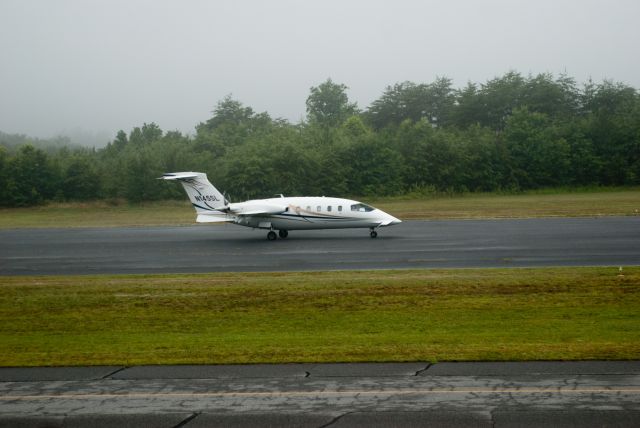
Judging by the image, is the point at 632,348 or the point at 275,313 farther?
the point at 275,313

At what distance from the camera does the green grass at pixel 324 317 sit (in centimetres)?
1420

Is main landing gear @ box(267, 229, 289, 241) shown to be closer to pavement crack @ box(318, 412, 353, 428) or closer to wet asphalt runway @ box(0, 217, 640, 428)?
wet asphalt runway @ box(0, 217, 640, 428)

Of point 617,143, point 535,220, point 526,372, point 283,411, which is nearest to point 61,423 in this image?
point 283,411

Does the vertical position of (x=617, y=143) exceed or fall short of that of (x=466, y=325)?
it exceeds it

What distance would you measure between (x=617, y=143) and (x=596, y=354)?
3126 inches

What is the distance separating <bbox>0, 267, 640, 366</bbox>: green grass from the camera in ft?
46.6

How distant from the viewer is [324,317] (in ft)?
60.3

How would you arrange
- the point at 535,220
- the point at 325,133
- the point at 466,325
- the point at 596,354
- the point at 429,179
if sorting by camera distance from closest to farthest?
the point at 596,354
the point at 466,325
the point at 535,220
the point at 429,179
the point at 325,133

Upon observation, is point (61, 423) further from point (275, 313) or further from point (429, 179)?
point (429, 179)

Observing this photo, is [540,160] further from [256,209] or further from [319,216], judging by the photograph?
[256,209]

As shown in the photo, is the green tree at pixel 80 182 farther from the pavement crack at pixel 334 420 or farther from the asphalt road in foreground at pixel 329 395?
the pavement crack at pixel 334 420

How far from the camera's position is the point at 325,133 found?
3834 inches

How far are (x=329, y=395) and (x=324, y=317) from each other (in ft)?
24.1

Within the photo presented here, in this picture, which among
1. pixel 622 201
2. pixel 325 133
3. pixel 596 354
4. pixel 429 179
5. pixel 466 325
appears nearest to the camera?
pixel 596 354
